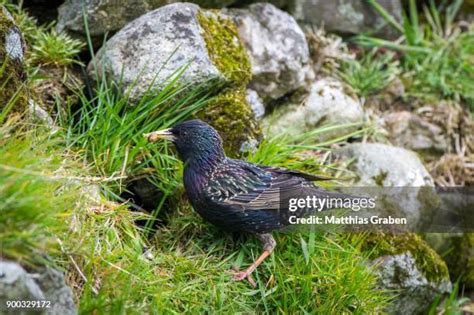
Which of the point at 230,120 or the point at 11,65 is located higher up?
the point at 11,65

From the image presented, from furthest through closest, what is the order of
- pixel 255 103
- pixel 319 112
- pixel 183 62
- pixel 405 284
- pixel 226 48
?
1. pixel 319 112
2. pixel 255 103
3. pixel 226 48
4. pixel 405 284
5. pixel 183 62

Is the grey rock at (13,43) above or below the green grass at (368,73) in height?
above

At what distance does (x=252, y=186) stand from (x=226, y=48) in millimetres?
1338

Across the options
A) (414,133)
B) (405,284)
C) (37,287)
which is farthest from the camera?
(414,133)

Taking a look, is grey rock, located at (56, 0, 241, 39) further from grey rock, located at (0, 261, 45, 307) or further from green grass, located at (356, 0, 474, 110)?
grey rock, located at (0, 261, 45, 307)

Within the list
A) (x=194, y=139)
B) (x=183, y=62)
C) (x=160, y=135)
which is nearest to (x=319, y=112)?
(x=183, y=62)

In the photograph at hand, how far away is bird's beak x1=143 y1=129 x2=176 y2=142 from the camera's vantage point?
510cm

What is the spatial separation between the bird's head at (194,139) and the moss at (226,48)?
659mm

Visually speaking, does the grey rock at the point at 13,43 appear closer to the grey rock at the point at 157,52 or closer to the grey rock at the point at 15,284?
the grey rock at the point at 157,52

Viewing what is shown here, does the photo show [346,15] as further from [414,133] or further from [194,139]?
[194,139]

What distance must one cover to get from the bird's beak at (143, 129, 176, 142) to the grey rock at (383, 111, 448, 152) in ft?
8.85

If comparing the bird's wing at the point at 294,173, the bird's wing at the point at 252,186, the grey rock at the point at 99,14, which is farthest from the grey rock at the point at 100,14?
the bird's wing at the point at 294,173

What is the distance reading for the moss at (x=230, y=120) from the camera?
5.63 meters

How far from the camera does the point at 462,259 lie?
637cm
